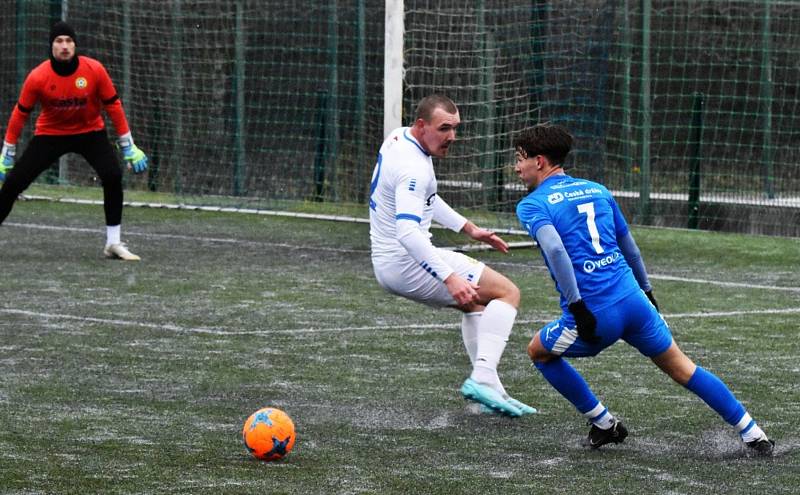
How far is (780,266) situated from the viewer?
1329cm

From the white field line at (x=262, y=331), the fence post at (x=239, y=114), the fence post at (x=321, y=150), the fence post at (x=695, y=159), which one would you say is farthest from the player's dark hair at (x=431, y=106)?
the fence post at (x=239, y=114)

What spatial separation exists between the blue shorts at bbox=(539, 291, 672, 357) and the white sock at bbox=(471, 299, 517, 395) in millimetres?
773

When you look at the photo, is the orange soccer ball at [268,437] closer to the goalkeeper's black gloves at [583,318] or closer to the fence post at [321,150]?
the goalkeeper's black gloves at [583,318]

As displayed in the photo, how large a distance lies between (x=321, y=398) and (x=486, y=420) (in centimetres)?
91

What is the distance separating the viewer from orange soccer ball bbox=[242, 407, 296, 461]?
6051 millimetres

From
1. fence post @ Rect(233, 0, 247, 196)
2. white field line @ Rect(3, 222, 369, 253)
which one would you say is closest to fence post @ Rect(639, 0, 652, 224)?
white field line @ Rect(3, 222, 369, 253)

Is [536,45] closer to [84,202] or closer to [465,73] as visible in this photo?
[465,73]

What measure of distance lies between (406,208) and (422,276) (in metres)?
0.53

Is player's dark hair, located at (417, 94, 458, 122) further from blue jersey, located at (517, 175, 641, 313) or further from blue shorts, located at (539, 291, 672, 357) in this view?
blue shorts, located at (539, 291, 672, 357)

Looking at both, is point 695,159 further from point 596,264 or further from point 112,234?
point 596,264

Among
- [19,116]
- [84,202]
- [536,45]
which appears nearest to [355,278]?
[19,116]

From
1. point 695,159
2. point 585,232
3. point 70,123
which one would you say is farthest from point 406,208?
point 695,159

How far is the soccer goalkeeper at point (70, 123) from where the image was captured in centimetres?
1248

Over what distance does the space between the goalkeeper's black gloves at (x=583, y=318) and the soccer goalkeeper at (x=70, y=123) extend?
24.0ft
